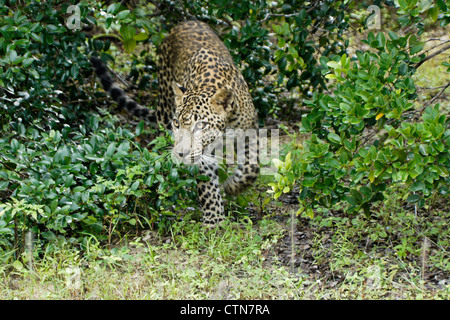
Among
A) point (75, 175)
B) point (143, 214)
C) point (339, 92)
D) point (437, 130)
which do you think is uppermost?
point (339, 92)

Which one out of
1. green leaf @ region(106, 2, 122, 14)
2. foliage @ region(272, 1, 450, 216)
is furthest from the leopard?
foliage @ region(272, 1, 450, 216)

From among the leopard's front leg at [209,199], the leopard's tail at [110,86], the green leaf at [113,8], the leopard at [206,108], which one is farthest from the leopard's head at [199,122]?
the leopard's tail at [110,86]

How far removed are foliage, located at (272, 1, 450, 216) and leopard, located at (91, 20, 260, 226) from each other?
111 centimetres

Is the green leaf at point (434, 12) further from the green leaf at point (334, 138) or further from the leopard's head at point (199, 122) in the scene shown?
the leopard's head at point (199, 122)

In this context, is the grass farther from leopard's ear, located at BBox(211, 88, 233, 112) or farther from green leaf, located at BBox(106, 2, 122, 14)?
green leaf, located at BBox(106, 2, 122, 14)

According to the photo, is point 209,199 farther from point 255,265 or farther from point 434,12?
point 434,12

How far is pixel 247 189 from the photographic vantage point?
6.04 metres

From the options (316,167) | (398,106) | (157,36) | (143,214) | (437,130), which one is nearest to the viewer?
(437,130)

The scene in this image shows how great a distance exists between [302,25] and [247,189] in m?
1.96

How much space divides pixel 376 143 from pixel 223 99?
1.58 m

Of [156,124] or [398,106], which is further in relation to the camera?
[156,124]
